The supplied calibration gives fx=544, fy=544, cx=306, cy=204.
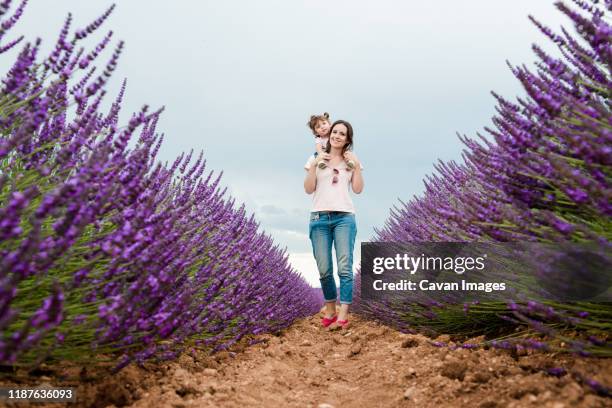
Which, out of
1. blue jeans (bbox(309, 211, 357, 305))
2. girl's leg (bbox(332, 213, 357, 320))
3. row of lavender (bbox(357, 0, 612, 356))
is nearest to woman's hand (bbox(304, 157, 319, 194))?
blue jeans (bbox(309, 211, 357, 305))

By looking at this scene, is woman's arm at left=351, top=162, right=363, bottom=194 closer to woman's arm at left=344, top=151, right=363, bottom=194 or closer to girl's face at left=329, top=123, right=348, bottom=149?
woman's arm at left=344, top=151, right=363, bottom=194

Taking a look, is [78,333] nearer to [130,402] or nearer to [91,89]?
[130,402]

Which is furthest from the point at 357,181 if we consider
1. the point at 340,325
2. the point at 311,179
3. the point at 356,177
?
the point at 340,325

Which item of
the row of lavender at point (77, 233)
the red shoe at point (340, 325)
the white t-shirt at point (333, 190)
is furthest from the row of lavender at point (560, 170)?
the red shoe at point (340, 325)

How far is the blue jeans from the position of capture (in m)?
5.00

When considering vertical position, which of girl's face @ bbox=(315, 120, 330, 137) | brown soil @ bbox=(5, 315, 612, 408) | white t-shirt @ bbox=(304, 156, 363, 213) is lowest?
brown soil @ bbox=(5, 315, 612, 408)

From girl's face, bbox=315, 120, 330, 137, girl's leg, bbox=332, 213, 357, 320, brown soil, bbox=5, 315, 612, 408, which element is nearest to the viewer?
brown soil, bbox=5, 315, 612, 408

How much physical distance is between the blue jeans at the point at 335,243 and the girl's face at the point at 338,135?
643mm

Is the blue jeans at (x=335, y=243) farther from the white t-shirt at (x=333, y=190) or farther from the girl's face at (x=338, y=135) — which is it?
the girl's face at (x=338, y=135)

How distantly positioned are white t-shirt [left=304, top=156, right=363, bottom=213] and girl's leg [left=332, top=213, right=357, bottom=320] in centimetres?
12

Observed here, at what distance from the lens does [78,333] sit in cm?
201

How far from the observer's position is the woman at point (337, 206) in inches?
197

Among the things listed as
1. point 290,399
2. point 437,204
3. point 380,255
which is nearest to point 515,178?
point 290,399

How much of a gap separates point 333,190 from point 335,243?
1.65 feet
